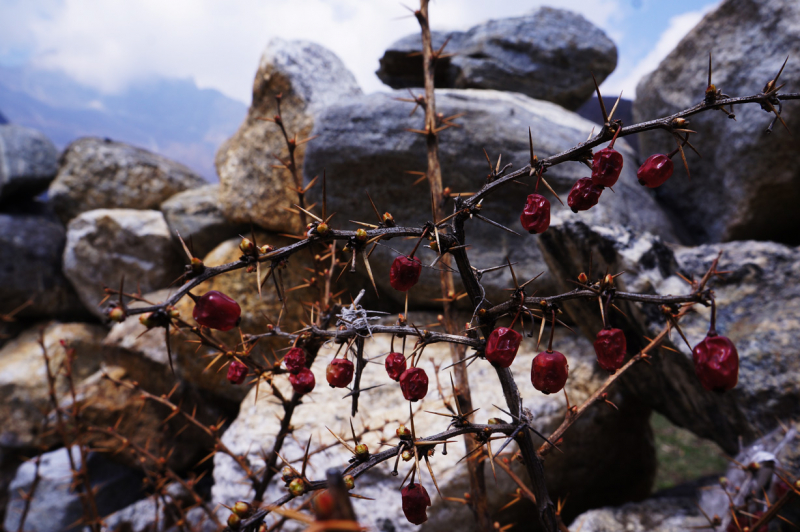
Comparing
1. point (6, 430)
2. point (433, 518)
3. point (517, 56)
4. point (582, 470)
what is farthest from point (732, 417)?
point (6, 430)

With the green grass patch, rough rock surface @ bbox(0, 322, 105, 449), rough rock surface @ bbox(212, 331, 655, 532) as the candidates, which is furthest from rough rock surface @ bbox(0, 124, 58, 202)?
the green grass patch

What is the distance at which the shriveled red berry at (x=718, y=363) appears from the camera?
0.44m

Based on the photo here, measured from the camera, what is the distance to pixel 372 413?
1.57 m

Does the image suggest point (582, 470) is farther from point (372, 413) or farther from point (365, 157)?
point (365, 157)

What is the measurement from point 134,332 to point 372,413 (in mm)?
1550

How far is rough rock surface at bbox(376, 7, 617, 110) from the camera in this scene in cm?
277

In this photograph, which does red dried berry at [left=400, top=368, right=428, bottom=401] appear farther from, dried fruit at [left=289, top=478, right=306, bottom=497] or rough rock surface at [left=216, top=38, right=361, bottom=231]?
rough rock surface at [left=216, top=38, right=361, bottom=231]

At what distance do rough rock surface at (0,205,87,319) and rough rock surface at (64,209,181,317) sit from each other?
49cm

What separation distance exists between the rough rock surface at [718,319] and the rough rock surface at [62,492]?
2.47 metres

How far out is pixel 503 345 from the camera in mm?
493

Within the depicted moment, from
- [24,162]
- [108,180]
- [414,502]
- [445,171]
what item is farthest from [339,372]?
[24,162]

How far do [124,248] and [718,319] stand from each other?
3166mm

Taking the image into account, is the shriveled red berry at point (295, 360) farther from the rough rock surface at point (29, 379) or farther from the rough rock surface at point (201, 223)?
the rough rock surface at point (29, 379)

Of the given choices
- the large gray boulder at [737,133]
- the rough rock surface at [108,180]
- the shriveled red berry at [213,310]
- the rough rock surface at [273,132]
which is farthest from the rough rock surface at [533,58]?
the shriveled red berry at [213,310]
